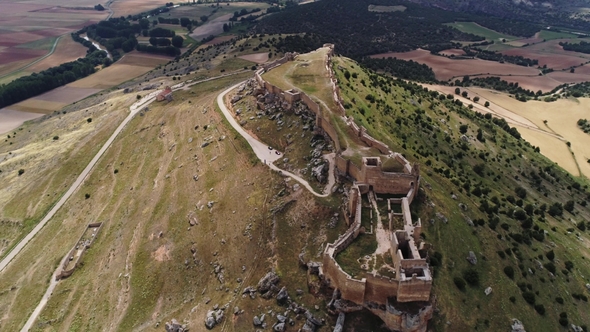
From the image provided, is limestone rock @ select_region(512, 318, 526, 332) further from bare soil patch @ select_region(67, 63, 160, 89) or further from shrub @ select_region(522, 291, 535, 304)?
bare soil patch @ select_region(67, 63, 160, 89)

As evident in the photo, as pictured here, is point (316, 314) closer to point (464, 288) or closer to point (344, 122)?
point (464, 288)

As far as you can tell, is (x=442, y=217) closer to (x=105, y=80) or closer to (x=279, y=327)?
(x=279, y=327)

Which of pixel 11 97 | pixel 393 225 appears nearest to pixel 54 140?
pixel 11 97

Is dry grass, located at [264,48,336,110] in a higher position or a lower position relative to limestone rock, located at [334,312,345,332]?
higher

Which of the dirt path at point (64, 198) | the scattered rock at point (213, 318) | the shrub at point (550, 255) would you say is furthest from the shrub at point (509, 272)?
the dirt path at point (64, 198)

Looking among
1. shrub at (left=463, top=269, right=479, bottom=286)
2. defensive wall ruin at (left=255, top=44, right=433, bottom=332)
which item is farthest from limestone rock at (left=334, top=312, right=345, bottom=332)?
shrub at (left=463, top=269, right=479, bottom=286)

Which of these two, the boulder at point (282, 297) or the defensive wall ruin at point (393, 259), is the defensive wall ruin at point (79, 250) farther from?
the defensive wall ruin at point (393, 259)

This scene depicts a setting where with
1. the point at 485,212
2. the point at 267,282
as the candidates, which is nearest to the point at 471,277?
the point at 485,212
